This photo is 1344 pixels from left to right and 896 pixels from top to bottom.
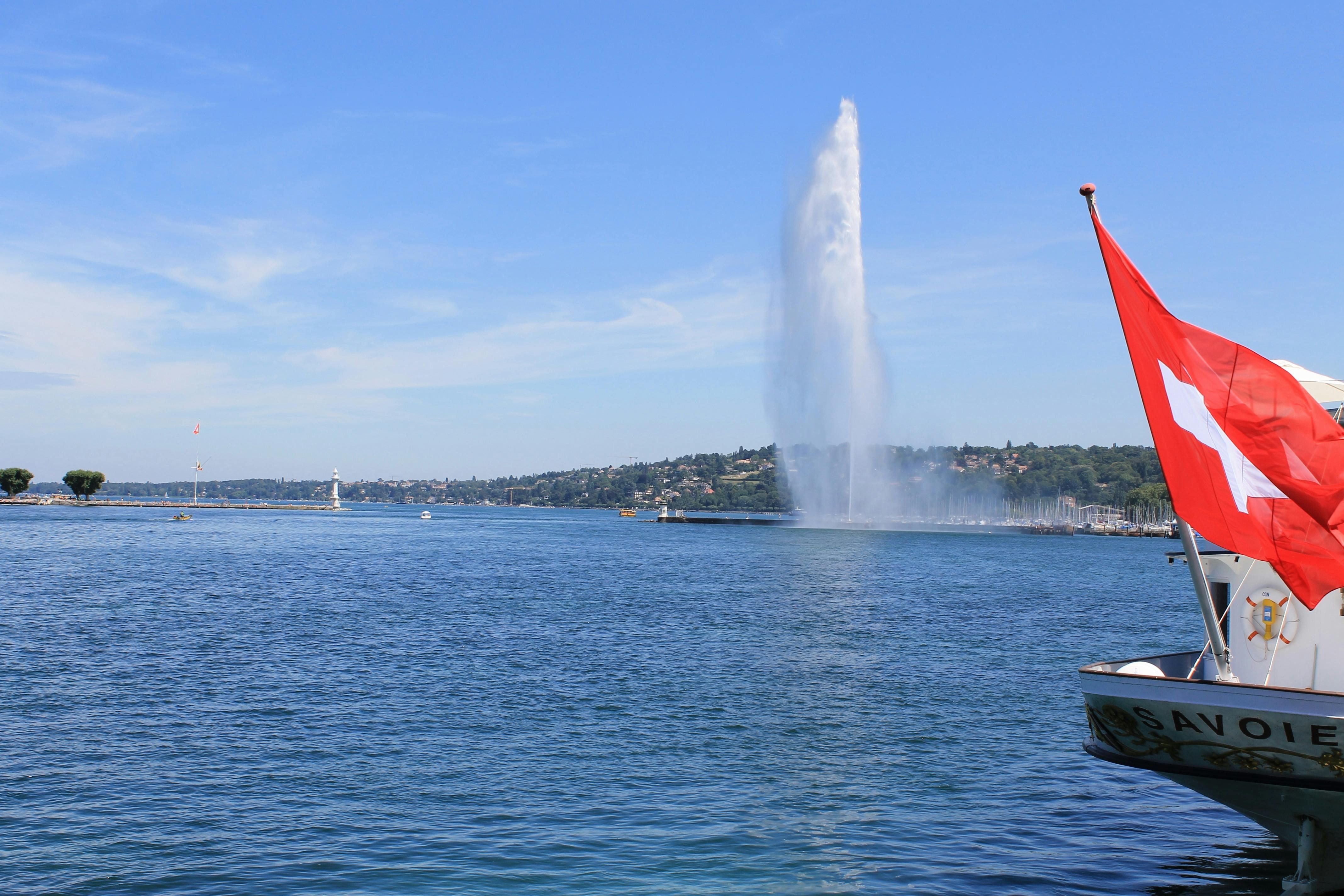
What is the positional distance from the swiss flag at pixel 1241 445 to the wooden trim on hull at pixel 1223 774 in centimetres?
225

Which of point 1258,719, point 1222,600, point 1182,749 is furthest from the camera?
point 1222,600

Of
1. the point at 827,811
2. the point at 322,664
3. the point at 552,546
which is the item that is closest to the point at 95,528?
the point at 552,546

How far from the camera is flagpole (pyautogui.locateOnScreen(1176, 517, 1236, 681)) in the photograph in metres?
10.9

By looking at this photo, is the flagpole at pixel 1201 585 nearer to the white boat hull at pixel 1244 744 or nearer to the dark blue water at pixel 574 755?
the white boat hull at pixel 1244 744

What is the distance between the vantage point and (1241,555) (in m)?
11.5

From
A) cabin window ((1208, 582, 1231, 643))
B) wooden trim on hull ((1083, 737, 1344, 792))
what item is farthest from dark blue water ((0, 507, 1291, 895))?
cabin window ((1208, 582, 1231, 643))

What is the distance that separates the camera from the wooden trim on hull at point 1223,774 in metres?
11.1

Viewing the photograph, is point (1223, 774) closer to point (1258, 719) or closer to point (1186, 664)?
point (1258, 719)

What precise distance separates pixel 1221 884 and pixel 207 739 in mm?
18846

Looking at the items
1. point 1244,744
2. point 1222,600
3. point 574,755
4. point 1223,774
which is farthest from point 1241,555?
point 574,755

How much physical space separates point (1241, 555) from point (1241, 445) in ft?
5.27

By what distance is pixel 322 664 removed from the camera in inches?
1227

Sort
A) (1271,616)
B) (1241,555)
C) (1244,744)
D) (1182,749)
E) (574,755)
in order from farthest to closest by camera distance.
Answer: (574,755)
(1271,616)
(1182,749)
(1241,555)
(1244,744)

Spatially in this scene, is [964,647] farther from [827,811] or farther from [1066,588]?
[1066,588]
